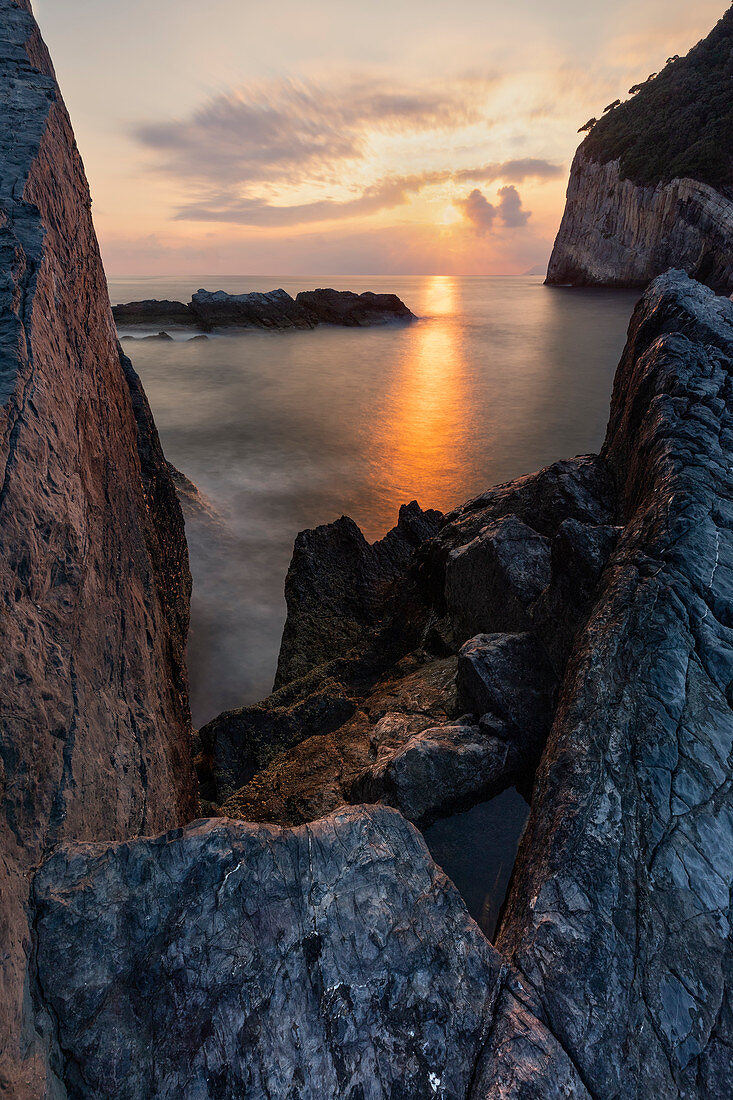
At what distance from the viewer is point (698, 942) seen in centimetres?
219

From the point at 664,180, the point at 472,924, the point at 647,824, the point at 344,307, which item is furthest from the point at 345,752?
the point at 664,180

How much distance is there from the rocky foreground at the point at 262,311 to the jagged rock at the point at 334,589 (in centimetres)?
4055

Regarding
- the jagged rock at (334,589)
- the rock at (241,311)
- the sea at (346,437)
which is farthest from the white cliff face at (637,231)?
the jagged rock at (334,589)

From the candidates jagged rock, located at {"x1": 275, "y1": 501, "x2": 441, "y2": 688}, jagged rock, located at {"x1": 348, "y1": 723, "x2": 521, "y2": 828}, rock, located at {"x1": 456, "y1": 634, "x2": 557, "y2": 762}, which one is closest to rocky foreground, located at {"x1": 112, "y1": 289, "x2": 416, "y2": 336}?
jagged rock, located at {"x1": 275, "y1": 501, "x2": 441, "y2": 688}

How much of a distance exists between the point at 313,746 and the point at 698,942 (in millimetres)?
3391

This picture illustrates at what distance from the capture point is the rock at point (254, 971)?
1.98 m

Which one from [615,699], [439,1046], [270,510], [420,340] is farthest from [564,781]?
[420,340]

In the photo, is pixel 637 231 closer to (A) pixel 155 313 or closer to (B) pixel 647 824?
(A) pixel 155 313

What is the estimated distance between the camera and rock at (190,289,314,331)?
43.7 metres

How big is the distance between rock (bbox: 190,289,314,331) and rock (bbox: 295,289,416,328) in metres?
2.89

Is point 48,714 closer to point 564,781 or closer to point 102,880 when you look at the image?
point 102,880

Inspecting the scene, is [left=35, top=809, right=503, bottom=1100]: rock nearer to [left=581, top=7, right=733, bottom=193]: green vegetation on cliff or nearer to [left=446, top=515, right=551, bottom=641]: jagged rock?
[left=446, top=515, right=551, bottom=641]: jagged rock

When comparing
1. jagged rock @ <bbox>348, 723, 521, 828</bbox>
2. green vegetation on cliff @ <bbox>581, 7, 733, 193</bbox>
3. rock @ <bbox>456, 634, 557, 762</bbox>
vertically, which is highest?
green vegetation on cliff @ <bbox>581, 7, 733, 193</bbox>

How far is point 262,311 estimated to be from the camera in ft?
144
